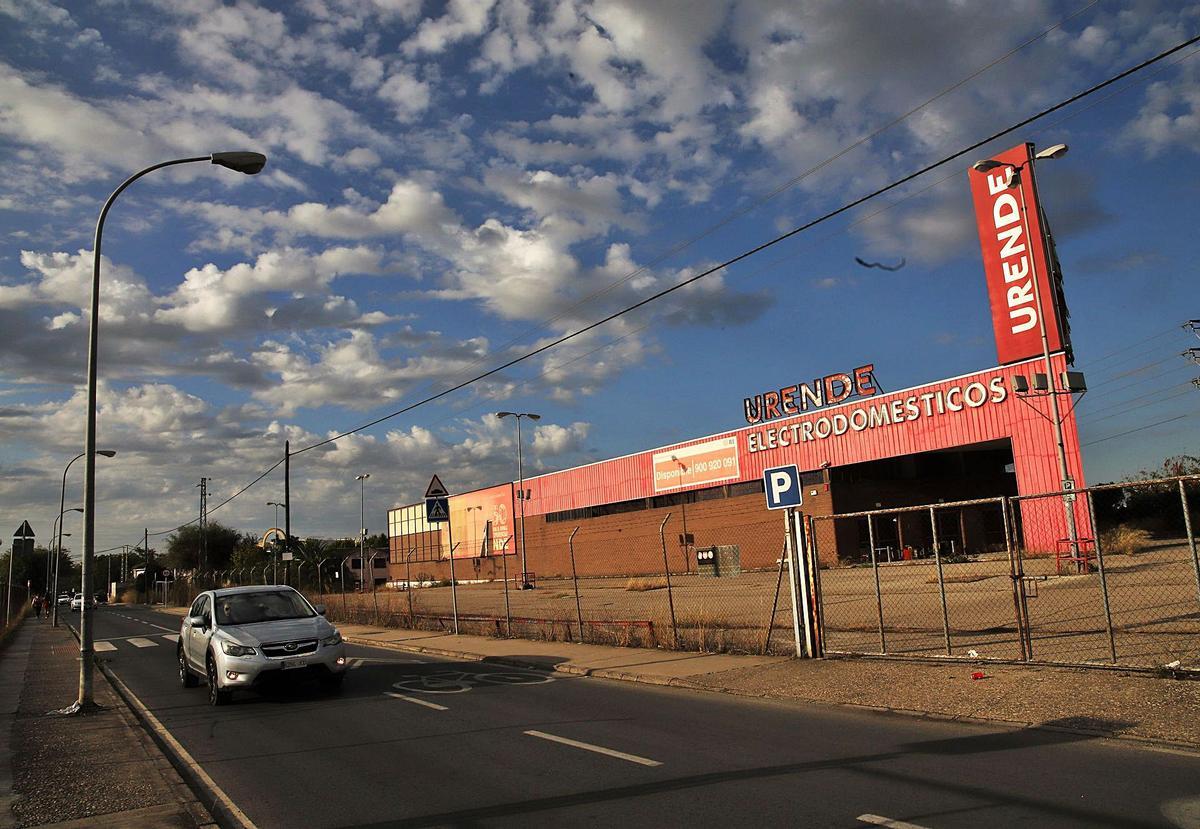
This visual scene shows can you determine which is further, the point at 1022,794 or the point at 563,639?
the point at 563,639

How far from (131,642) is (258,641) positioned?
19108 mm

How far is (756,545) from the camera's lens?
155 ft

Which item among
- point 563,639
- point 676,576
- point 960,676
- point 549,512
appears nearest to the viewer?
point 960,676

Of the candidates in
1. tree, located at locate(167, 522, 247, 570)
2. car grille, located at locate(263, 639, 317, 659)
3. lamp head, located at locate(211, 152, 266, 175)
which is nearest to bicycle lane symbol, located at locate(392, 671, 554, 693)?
car grille, located at locate(263, 639, 317, 659)

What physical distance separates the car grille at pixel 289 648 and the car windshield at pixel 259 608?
109 cm

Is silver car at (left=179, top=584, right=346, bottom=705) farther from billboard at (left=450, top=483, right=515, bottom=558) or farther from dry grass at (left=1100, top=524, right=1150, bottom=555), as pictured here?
billboard at (left=450, top=483, right=515, bottom=558)

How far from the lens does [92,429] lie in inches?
513

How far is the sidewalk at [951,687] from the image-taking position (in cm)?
839

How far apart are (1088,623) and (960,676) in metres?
5.69

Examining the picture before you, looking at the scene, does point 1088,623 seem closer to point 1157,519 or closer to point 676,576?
point 1157,519

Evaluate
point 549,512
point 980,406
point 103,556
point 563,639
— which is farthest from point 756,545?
point 103,556

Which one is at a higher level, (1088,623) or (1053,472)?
(1053,472)

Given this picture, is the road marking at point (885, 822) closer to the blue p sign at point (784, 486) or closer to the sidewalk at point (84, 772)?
the sidewalk at point (84, 772)

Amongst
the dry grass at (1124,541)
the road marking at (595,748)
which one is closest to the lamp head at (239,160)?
the road marking at (595,748)
